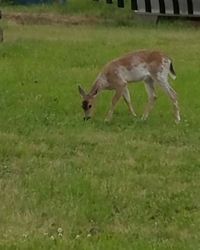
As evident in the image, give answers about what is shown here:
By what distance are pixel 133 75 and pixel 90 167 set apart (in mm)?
3325

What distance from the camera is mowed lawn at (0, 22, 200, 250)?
774 centimetres

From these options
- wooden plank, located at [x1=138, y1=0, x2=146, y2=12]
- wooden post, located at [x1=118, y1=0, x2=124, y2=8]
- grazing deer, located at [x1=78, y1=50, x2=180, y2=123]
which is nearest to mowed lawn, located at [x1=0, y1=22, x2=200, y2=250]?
grazing deer, located at [x1=78, y1=50, x2=180, y2=123]

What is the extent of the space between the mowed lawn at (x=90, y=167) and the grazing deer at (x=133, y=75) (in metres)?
0.25

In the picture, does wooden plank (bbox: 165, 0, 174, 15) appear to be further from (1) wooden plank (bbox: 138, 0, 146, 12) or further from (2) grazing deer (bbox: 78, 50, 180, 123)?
(2) grazing deer (bbox: 78, 50, 180, 123)

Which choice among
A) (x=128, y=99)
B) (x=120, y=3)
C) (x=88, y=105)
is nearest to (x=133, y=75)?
(x=128, y=99)

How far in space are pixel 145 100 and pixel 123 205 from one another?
6235mm

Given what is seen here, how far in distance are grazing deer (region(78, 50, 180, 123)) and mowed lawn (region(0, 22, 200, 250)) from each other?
0.25m

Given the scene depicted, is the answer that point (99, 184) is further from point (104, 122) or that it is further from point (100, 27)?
point (100, 27)

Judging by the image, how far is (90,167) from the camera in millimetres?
9961

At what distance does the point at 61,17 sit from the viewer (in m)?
31.6

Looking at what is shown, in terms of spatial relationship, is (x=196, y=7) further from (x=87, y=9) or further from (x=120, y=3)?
(x=87, y=9)

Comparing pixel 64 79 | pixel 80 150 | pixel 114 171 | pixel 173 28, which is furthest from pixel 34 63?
pixel 173 28

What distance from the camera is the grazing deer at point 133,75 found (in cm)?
1288

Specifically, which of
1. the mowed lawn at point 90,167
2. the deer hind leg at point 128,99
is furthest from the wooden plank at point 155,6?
the deer hind leg at point 128,99
